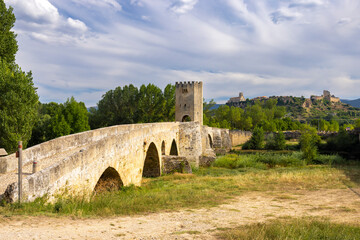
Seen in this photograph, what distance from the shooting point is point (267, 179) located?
1390 centimetres

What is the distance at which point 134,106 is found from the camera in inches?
1624

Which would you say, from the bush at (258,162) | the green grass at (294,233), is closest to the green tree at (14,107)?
the bush at (258,162)

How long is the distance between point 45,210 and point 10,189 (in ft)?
2.02

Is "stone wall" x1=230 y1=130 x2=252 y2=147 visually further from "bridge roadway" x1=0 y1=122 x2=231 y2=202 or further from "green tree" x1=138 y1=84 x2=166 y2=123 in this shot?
"bridge roadway" x1=0 y1=122 x2=231 y2=202

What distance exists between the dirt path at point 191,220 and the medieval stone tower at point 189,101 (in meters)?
20.0

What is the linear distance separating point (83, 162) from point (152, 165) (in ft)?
31.2

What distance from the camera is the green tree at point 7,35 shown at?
15.6 m

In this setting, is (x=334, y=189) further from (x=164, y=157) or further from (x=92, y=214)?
(x=92, y=214)

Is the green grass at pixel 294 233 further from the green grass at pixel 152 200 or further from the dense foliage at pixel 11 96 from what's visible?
the dense foliage at pixel 11 96

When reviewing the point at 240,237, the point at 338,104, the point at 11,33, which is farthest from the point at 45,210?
the point at 338,104

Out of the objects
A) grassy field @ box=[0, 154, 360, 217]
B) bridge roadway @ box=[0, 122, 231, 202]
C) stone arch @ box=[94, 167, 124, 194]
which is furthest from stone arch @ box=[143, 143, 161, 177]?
stone arch @ box=[94, 167, 124, 194]

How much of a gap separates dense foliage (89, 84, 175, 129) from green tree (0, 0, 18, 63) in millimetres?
23464

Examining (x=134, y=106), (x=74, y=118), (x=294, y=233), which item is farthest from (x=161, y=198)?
(x=134, y=106)

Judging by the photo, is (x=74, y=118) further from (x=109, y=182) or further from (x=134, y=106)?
(x=109, y=182)
